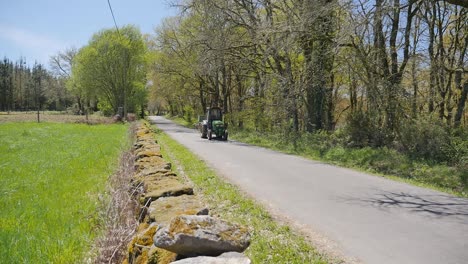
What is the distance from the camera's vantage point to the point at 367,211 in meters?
6.77

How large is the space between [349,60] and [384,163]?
191 inches

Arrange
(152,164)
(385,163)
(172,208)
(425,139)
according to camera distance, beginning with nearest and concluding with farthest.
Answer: (172,208) < (152,164) < (385,163) < (425,139)

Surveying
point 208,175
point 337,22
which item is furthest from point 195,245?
point 337,22

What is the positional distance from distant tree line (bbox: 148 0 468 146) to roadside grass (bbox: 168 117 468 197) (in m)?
1.54

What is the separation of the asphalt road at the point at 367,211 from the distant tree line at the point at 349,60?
17.1 ft

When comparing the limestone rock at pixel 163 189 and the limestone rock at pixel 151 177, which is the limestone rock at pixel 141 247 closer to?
the limestone rock at pixel 163 189

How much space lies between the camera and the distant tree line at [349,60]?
48.2ft

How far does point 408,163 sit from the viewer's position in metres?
12.4

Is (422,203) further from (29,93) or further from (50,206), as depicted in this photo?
(29,93)

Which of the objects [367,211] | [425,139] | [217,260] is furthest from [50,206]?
[425,139]

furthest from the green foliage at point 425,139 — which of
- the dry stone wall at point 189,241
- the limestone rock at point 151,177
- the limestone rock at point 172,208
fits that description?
the dry stone wall at point 189,241

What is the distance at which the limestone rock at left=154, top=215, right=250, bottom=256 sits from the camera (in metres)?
3.19

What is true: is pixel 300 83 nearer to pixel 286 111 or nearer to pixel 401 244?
pixel 286 111

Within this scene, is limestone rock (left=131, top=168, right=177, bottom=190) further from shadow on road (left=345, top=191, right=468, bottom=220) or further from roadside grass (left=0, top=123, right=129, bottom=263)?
shadow on road (left=345, top=191, right=468, bottom=220)
